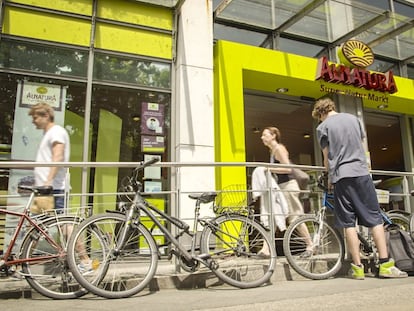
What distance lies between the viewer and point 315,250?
4.20 m

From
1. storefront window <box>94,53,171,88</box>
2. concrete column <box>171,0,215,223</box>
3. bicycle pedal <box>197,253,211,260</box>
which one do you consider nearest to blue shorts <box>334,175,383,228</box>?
bicycle pedal <box>197,253,211,260</box>

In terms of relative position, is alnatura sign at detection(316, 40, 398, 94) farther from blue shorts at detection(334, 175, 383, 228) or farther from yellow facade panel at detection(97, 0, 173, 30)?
blue shorts at detection(334, 175, 383, 228)

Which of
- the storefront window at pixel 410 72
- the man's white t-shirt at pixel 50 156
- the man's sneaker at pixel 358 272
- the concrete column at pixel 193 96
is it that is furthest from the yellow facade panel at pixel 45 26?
the storefront window at pixel 410 72

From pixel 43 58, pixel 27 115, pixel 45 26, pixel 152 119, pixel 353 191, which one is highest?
pixel 45 26

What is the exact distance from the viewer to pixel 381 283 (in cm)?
364

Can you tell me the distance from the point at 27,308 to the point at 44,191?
105 cm

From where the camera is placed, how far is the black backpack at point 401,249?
13.4ft

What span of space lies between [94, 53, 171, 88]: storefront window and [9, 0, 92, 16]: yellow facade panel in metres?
0.76

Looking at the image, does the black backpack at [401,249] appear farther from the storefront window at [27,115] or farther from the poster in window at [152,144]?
the storefront window at [27,115]

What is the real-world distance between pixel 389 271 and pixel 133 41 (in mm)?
5186

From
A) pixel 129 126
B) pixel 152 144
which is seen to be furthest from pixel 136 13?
pixel 152 144

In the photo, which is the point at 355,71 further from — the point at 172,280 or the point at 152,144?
the point at 172,280

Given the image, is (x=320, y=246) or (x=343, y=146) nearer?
(x=343, y=146)

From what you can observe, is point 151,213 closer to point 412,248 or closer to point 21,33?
point 412,248
